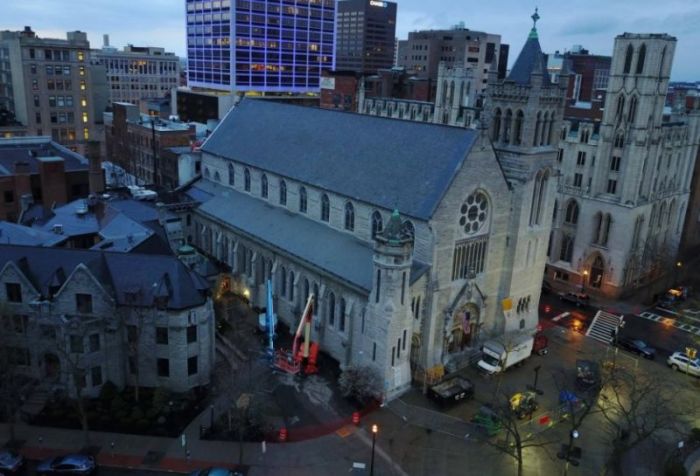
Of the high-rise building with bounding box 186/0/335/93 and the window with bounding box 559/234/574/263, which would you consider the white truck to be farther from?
the high-rise building with bounding box 186/0/335/93

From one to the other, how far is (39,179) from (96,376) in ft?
124

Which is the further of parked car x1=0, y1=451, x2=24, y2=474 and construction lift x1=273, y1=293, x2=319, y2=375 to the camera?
construction lift x1=273, y1=293, x2=319, y2=375

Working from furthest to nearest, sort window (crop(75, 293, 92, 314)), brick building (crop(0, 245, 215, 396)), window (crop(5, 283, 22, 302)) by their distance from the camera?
window (crop(5, 283, 22, 302)) < window (crop(75, 293, 92, 314)) < brick building (crop(0, 245, 215, 396))

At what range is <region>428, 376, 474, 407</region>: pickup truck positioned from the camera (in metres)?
44.9

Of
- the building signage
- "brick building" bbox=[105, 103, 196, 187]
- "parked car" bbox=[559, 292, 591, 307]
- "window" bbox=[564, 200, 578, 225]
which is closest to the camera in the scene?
"parked car" bbox=[559, 292, 591, 307]

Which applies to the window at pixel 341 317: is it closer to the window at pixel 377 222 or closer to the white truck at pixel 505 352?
the window at pixel 377 222

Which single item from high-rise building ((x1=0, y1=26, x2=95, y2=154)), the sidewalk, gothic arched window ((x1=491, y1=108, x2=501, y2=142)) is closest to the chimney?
the sidewalk

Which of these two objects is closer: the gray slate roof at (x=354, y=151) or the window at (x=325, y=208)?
the gray slate roof at (x=354, y=151)

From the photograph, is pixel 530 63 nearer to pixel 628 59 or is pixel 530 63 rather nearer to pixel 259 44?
pixel 628 59

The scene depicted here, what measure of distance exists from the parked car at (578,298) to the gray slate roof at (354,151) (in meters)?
32.6

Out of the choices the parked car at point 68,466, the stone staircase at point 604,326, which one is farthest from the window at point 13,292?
the stone staircase at point 604,326

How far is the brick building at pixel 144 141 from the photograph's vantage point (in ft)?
306

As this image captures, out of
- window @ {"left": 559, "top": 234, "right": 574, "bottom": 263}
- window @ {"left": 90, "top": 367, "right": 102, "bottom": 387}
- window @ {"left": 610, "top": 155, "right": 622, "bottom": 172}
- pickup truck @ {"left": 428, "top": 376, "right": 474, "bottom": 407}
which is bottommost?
pickup truck @ {"left": 428, "top": 376, "right": 474, "bottom": 407}

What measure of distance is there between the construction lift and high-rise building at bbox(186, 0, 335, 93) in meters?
134
